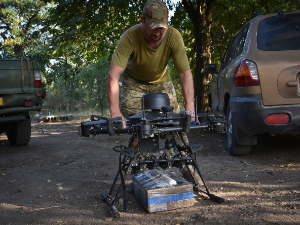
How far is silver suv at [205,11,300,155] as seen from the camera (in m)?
4.11

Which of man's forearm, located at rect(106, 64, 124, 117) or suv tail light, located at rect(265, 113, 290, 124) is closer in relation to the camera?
man's forearm, located at rect(106, 64, 124, 117)

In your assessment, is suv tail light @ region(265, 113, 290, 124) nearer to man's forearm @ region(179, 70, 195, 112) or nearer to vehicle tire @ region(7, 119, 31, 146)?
man's forearm @ region(179, 70, 195, 112)

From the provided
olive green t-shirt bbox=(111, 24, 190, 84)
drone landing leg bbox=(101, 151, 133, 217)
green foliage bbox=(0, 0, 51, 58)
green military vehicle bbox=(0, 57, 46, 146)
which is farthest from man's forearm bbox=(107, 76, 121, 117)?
green foliage bbox=(0, 0, 51, 58)

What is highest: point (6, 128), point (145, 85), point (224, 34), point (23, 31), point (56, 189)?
point (23, 31)

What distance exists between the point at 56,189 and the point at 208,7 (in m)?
8.06

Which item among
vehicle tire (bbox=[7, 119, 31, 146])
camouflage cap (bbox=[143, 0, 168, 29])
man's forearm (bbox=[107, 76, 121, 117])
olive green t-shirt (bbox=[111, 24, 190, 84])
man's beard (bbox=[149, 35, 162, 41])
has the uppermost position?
camouflage cap (bbox=[143, 0, 168, 29])

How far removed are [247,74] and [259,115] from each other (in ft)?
1.86

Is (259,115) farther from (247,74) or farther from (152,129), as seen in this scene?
(152,129)

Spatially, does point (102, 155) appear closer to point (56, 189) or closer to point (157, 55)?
point (56, 189)

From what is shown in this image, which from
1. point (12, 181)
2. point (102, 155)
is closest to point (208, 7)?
point (102, 155)

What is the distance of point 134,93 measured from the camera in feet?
12.7

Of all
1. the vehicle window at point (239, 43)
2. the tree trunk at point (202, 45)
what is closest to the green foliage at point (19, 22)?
the tree trunk at point (202, 45)

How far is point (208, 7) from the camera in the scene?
33.3ft

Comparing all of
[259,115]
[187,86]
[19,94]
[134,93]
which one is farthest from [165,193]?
[19,94]
